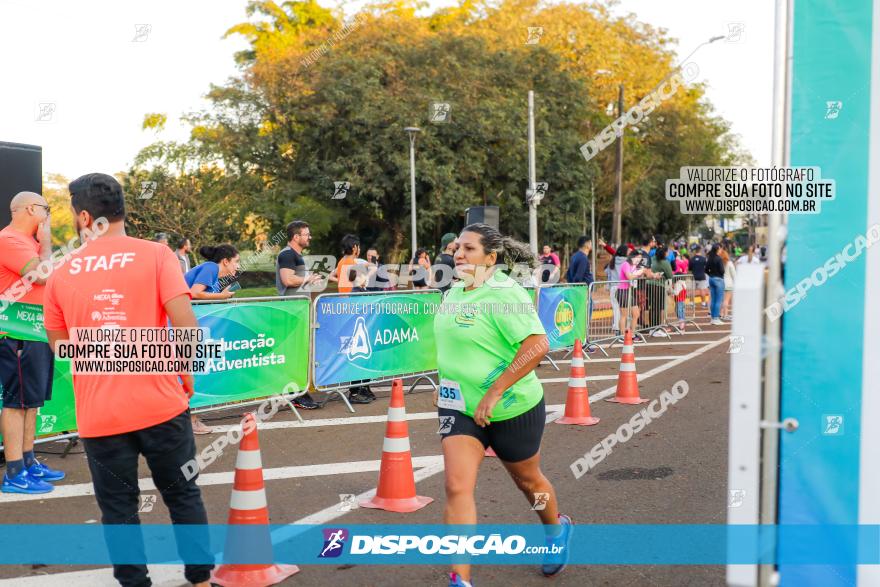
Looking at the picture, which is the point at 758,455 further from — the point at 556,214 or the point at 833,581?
the point at 556,214

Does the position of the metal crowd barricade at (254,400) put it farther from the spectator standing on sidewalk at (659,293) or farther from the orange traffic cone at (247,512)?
the spectator standing on sidewalk at (659,293)

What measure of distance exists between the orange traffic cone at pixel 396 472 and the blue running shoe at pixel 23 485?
8.18ft

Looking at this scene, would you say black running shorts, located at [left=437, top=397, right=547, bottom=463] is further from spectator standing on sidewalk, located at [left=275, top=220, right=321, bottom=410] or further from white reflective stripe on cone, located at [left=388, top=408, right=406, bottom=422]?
spectator standing on sidewalk, located at [left=275, top=220, right=321, bottom=410]

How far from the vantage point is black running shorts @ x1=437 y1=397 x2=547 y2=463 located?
391 cm

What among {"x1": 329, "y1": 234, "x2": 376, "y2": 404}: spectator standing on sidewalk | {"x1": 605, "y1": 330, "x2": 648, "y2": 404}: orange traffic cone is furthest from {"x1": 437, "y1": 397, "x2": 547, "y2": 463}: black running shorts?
{"x1": 329, "y1": 234, "x2": 376, "y2": 404}: spectator standing on sidewalk

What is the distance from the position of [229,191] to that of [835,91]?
34137 mm

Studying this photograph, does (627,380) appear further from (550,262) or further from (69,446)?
(550,262)

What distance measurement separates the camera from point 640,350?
14.7 meters

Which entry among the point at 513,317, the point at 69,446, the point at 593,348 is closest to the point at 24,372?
the point at 69,446

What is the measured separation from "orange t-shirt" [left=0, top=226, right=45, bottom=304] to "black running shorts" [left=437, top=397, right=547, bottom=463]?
12.0ft

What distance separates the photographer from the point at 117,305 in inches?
136

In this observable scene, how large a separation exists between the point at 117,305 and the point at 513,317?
6.09 ft

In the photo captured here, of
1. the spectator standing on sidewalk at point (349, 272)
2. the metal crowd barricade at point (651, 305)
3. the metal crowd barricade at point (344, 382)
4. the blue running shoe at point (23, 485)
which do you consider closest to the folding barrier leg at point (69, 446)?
the blue running shoe at point (23, 485)

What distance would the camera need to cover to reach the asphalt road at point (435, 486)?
4.36m
